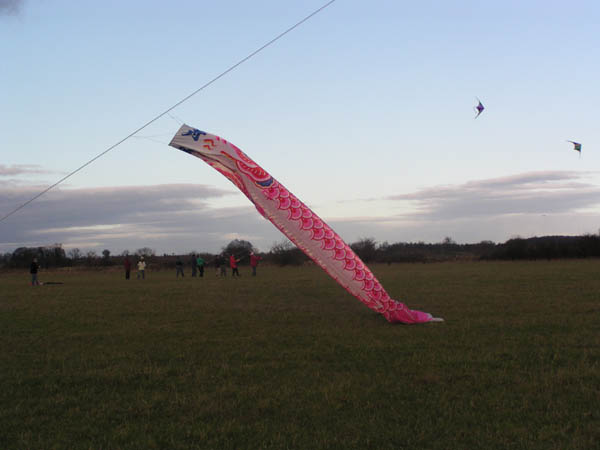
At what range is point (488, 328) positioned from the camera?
36.6ft

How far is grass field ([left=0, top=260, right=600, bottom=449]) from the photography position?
526cm

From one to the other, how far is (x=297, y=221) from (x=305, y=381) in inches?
216

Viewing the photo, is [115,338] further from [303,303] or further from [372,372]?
[303,303]

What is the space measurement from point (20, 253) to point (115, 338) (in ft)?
273

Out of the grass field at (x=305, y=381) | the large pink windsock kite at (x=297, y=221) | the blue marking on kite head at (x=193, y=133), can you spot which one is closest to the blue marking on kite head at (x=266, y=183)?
the large pink windsock kite at (x=297, y=221)

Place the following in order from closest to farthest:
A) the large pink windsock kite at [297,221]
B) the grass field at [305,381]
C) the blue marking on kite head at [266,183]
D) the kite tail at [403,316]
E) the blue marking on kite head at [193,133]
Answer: the grass field at [305,381], the kite tail at [403,316], the large pink windsock kite at [297,221], the blue marking on kite head at [266,183], the blue marking on kite head at [193,133]

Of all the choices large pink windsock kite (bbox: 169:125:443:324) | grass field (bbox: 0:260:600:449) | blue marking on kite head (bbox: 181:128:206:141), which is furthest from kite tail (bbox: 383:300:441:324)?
blue marking on kite head (bbox: 181:128:206:141)

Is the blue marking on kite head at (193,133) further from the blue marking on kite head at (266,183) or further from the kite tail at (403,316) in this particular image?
the kite tail at (403,316)

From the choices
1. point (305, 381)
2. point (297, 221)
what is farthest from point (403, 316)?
point (305, 381)

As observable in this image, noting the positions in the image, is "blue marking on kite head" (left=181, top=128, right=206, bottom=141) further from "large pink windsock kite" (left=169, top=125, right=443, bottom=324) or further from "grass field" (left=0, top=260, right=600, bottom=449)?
"grass field" (left=0, top=260, right=600, bottom=449)

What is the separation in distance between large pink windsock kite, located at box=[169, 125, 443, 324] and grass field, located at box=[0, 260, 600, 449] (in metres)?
0.58

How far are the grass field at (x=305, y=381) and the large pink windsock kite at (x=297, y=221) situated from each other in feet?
1.91

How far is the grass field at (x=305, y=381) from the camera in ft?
17.3

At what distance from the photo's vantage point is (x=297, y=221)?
12.2m
